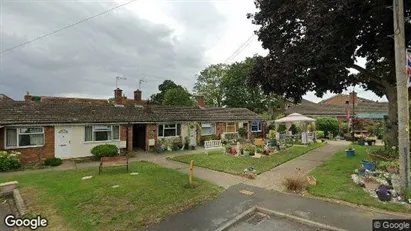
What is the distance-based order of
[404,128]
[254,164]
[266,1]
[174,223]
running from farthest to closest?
[266,1]
[254,164]
[404,128]
[174,223]

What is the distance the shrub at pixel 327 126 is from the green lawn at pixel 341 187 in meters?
18.8

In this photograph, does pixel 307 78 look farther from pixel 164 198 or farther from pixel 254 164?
pixel 164 198

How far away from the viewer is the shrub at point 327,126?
3269 cm

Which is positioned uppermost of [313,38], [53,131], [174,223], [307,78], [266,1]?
[266,1]

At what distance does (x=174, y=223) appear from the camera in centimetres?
723

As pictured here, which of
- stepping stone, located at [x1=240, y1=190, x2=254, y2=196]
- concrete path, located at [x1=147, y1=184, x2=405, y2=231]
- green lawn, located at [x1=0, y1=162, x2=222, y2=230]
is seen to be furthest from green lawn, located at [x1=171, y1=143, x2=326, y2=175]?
concrete path, located at [x1=147, y1=184, x2=405, y2=231]

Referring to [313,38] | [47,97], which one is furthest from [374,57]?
[47,97]

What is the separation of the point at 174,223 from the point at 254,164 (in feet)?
29.1

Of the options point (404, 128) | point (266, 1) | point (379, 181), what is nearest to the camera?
point (404, 128)

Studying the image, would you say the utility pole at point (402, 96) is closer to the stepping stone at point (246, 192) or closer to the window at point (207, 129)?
the stepping stone at point (246, 192)

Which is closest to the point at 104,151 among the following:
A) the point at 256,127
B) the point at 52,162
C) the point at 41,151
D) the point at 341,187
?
the point at 52,162

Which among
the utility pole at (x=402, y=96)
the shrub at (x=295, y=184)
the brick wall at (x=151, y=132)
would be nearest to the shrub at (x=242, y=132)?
the brick wall at (x=151, y=132)

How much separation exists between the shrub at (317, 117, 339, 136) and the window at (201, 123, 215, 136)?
574 inches

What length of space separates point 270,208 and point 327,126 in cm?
2763
